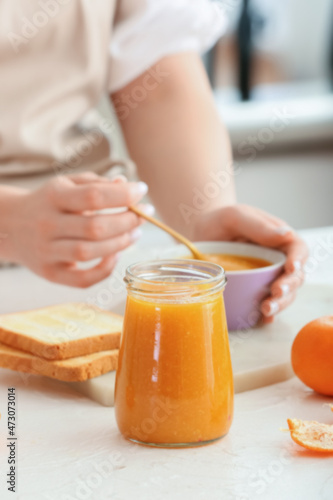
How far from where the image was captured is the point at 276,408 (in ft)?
2.32

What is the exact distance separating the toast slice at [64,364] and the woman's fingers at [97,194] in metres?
0.19

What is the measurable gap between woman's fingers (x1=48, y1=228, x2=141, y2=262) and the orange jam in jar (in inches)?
12.7

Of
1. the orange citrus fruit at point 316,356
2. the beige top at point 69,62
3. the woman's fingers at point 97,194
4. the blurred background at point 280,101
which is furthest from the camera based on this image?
the blurred background at point 280,101

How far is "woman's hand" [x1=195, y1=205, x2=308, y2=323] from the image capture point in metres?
0.92

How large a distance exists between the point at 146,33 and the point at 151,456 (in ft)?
2.96

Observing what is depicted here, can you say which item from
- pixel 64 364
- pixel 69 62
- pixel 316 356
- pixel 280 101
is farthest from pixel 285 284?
pixel 280 101

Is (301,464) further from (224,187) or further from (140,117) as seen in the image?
(140,117)

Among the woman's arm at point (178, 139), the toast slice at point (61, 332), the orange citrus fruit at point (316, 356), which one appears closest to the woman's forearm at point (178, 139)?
the woman's arm at point (178, 139)

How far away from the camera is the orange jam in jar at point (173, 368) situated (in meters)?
0.61

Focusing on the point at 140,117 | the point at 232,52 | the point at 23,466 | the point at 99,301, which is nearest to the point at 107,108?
the point at 232,52

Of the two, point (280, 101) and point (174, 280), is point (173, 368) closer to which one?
point (174, 280)

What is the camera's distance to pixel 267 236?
1.01m

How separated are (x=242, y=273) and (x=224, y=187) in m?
0.41

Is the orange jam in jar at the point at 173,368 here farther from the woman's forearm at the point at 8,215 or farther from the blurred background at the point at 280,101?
the blurred background at the point at 280,101
